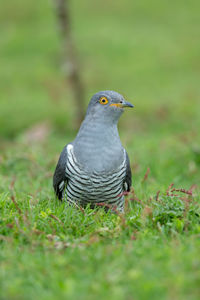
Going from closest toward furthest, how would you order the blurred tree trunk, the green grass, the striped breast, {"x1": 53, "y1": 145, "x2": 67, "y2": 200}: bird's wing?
the green grass < the striped breast < {"x1": 53, "y1": 145, "x2": 67, "y2": 200}: bird's wing < the blurred tree trunk

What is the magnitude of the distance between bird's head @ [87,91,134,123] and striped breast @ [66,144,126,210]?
0.48 m

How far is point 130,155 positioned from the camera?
7.68 metres

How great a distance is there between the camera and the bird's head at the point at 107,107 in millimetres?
4492

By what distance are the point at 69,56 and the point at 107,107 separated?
6.54 m

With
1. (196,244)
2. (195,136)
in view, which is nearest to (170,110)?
(195,136)

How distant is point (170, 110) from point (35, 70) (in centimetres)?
733

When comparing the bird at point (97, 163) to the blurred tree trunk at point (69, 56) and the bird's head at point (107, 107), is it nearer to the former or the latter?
the bird's head at point (107, 107)

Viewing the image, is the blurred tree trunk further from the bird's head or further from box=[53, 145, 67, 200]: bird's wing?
box=[53, 145, 67, 200]: bird's wing

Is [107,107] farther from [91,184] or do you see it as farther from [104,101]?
[91,184]

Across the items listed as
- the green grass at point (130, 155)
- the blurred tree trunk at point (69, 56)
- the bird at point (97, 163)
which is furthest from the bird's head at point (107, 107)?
the blurred tree trunk at point (69, 56)

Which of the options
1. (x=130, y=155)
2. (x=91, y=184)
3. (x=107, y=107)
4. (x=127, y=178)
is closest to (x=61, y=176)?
(x=91, y=184)

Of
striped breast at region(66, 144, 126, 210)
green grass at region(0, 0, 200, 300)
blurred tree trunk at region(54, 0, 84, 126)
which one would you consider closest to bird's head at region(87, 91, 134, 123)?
striped breast at region(66, 144, 126, 210)

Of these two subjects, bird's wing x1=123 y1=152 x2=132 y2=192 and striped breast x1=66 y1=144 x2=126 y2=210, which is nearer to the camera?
striped breast x1=66 y1=144 x2=126 y2=210

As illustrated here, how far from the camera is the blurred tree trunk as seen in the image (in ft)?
32.9
